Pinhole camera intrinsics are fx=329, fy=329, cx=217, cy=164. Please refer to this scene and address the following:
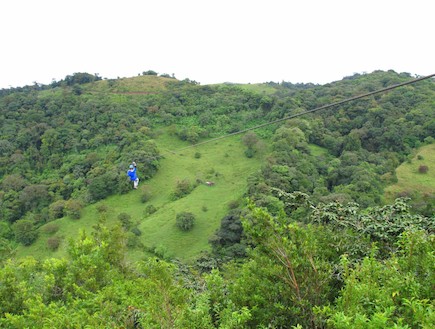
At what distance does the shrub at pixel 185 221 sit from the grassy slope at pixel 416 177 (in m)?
18.1

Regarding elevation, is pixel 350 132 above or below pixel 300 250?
below

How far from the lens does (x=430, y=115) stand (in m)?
41.8

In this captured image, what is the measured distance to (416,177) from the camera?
3441cm

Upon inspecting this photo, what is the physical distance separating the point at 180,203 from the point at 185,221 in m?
5.00

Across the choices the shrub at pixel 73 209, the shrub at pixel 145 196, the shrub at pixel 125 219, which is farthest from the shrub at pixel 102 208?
the shrub at pixel 145 196

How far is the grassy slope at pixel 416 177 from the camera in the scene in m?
31.7

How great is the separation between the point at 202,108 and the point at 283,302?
54200 millimetres

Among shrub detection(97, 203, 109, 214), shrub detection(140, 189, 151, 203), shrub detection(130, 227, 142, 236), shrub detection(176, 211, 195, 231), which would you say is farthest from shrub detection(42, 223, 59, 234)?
shrub detection(176, 211, 195, 231)

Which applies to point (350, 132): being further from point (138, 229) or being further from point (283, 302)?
point (283, 302)

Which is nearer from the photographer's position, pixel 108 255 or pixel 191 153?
pixel 108 255

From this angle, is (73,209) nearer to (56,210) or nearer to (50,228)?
(56,210)

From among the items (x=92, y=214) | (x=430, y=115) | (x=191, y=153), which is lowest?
(x=92, y=214)

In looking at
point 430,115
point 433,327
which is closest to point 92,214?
point 433,327

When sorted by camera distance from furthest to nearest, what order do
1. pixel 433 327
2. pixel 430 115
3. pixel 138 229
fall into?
pixel 430 115
pixel 138 229
pixel 433 327
